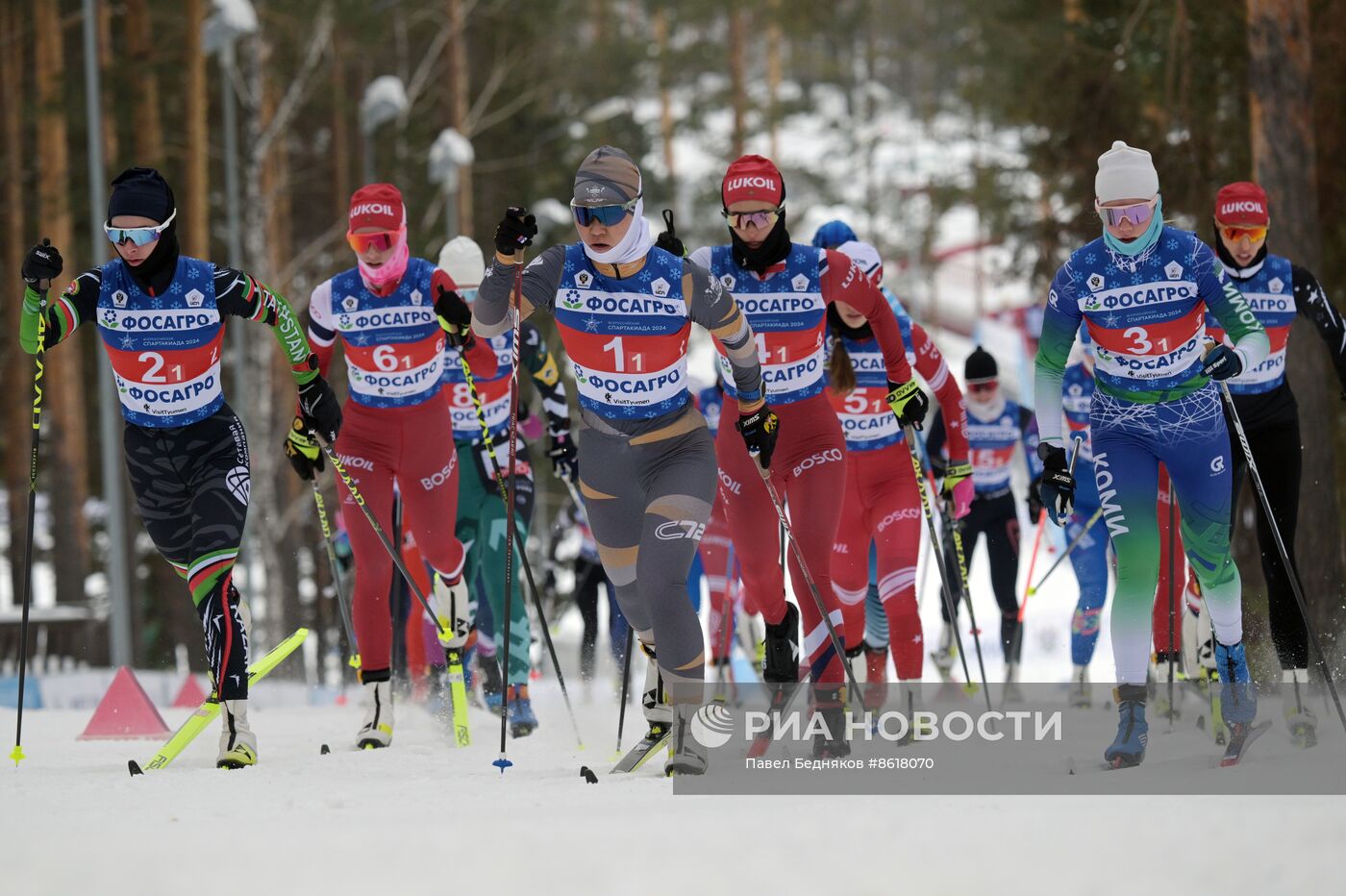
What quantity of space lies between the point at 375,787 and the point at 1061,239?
1654 centimetres

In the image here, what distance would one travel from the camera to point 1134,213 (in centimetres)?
666

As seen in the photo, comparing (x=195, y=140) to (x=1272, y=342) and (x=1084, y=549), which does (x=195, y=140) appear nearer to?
(x=1084, y=549)

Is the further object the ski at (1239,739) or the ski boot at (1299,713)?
the ski boot at (1299,713)

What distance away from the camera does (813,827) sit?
484 cm

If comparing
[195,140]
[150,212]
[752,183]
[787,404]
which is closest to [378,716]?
[787,404]

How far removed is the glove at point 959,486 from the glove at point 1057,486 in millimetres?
1515

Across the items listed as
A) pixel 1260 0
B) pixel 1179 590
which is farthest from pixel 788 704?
pixel 1260 0

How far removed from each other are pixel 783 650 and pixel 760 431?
945mm

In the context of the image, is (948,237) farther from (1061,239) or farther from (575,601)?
(575,601)

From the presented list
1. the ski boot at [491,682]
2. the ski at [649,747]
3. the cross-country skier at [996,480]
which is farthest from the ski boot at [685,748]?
the cross-country skier at [996,480]

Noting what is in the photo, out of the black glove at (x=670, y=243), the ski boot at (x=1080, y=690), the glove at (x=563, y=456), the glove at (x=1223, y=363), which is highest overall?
the black glove at (x=670, y=243)

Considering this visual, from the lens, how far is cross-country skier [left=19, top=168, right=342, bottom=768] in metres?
7.09

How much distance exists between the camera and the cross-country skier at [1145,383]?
664cm

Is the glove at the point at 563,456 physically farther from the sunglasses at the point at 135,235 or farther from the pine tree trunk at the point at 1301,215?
the pine tree trunk at the point at 1301,215
